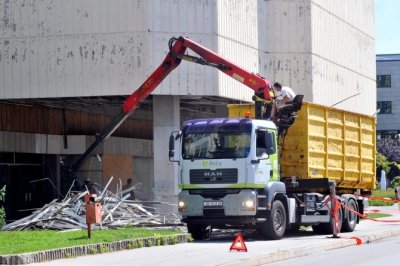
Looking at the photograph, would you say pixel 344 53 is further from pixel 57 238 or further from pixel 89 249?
pixel 89 249

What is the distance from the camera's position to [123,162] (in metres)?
43.3

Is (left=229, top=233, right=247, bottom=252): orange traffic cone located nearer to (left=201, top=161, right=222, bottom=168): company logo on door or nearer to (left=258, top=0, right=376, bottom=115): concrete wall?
(left=201, top=161, right=222, bottom=168): company logo on door

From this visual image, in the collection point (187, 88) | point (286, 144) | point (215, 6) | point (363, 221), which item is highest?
point (215, 6)

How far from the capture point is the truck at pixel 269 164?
→ 75.9 feet

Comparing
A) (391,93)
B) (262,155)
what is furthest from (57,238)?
(391,93)

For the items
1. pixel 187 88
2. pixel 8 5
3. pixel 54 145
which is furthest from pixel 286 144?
pixel 54 145

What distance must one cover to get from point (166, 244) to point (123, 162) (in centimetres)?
2163

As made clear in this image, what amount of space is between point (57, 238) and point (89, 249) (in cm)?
212

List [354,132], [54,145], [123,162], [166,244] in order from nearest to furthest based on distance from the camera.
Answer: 1. [166,244]
2. [354,132]
3. [54,145]
4. [123,162]

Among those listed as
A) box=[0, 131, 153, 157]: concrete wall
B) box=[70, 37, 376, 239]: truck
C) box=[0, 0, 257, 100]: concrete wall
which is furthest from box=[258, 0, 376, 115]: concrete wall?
box=[70, 37, 376, 239]: truck

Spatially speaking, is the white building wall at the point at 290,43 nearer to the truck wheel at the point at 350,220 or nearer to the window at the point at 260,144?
the truck wheel at the point at 350,220

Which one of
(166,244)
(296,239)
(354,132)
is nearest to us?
(166,244)

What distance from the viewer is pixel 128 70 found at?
33656 mm

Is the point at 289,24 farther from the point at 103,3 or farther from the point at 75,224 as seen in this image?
the point at 75,224
